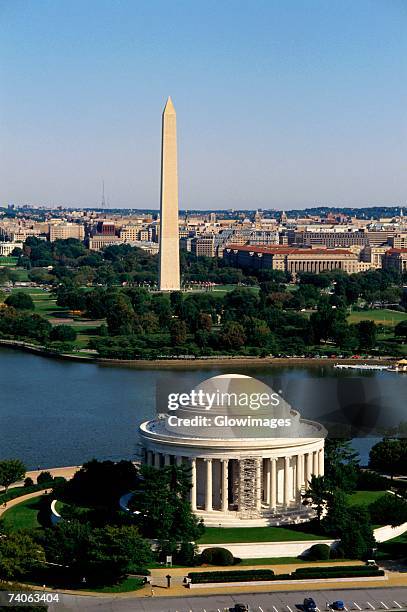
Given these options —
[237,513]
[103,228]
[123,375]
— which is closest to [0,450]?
[237,513]

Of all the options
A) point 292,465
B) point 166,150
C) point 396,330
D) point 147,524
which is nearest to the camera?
point 147,524

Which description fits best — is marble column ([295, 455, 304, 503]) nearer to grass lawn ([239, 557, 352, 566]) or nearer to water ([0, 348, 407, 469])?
water ([0, 348, 407, 469])

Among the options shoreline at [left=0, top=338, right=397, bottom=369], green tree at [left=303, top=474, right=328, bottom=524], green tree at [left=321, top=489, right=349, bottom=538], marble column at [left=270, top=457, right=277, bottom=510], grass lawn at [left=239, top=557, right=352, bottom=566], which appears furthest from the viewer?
shoreline at [left=0, top=338, right=397, bottom=369]

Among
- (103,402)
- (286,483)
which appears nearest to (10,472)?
(286,483)

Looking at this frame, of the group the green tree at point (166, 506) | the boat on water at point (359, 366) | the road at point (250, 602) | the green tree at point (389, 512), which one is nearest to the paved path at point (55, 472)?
the green tree at point (166, 506)

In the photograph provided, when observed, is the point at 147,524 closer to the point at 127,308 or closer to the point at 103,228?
the point at 127,308

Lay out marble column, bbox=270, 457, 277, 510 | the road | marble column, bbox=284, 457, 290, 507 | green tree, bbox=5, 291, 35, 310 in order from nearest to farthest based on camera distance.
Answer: the road < marble column, bbox=270, 457, 277, 510 < marble column, bbox=284, 457, 290, 507 < green tree, bbox=5, 291, 35, 310

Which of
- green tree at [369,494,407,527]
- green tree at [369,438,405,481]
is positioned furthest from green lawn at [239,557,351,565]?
green tree at [369,438,405,481]
